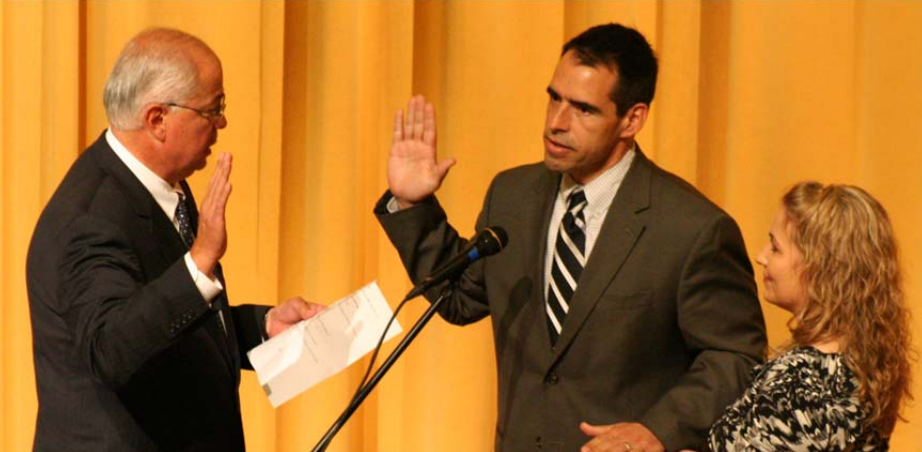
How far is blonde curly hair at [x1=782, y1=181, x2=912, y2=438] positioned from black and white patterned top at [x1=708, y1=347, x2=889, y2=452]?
0.04 m

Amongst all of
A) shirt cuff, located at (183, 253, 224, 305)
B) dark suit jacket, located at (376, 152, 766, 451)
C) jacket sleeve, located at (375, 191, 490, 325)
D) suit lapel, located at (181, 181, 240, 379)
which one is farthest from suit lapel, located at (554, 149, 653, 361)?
shirt cuff, located at (183, 253, 224, 305)

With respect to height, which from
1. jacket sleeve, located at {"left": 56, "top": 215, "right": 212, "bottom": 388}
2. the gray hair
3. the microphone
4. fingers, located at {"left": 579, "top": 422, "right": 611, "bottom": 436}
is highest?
the gray hair

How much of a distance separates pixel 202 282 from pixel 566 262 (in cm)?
87

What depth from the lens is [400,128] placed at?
2.82 metres

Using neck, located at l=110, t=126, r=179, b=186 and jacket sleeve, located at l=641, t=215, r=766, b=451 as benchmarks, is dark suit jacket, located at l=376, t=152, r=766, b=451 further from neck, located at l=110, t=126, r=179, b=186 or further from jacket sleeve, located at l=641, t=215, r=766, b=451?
neck, located at l=110, t=126, r=179, b=186

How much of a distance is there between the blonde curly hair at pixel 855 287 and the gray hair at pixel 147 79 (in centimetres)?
125

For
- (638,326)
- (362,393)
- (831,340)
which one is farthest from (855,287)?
(362,393)

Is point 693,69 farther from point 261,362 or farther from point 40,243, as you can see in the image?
point 40,243

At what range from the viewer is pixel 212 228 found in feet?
7.14

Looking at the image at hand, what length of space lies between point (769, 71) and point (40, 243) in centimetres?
249

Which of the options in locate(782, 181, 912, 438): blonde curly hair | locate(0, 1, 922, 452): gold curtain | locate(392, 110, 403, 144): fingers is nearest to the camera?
locate(782, 181, 912, 438): blonde curly hair

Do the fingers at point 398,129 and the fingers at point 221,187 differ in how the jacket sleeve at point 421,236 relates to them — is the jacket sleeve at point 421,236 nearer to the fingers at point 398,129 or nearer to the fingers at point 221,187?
the fingers at point 398,129

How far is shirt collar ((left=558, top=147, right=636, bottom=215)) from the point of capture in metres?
2.76

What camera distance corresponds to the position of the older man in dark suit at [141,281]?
2.18m
